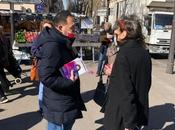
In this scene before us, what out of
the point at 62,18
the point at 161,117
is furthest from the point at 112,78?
the point at 161,117

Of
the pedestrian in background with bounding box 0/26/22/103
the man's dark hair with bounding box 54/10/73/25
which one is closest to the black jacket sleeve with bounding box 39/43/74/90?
the man's dark hair with bounding box 54/10/73/25

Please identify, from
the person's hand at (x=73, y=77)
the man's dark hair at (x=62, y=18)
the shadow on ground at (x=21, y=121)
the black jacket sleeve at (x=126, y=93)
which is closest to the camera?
the black jacket sleeve at (x=126, y=93)

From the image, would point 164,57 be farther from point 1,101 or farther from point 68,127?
point 68,127

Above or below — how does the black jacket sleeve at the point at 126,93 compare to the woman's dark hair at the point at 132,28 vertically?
below

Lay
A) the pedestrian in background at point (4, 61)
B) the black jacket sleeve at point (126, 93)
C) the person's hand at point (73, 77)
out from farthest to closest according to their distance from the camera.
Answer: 1. the pedestrian in background at point (4, 61)
2. the person's hand at point (73, 77)
3. the black jacket sleeve at point (126, 93)

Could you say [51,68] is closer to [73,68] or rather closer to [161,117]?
[73,68]

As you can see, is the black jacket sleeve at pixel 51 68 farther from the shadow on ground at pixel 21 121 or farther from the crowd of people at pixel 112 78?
the shadow on ground at pixel 21 121

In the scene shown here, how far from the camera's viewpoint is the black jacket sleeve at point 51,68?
400 cm

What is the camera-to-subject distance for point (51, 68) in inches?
158

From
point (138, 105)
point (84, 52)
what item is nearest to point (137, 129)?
point (138, 105)

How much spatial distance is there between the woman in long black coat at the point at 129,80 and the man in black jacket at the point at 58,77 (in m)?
0.38

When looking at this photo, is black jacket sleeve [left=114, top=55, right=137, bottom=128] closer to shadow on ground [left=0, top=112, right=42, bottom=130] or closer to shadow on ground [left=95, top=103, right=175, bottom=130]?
shadow on ground [left=95, top=103, right=175, bottom=130]

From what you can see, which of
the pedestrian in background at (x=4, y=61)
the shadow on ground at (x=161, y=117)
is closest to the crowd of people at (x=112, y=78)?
the shadow on ground at (x=161, y=117)

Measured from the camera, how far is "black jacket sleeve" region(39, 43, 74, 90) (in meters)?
4.00
